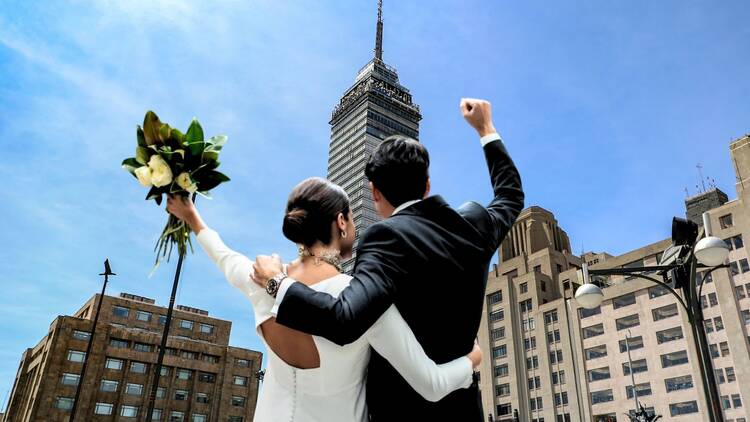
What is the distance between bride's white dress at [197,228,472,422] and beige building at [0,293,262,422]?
72816 mm

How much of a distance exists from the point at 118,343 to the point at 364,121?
88.9 metres

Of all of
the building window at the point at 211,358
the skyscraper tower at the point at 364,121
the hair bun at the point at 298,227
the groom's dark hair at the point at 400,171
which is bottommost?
the hair bun at the point at 298,227

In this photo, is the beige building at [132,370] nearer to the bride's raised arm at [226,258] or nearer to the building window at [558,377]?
the building window at [558,377]

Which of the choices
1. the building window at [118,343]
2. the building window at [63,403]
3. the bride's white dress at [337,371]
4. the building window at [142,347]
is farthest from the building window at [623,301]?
the bride's white dress at [337,371]

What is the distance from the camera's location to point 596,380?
A: 7081 cm

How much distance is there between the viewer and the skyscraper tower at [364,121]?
140875 millimetres

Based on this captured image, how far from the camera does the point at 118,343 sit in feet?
227

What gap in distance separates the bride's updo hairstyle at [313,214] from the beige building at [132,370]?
239 ft

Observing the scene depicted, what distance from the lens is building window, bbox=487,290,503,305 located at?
86.4m

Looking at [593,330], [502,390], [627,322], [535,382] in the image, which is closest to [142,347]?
[502,390]

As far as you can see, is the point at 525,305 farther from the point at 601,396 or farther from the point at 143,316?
the point at 143,316

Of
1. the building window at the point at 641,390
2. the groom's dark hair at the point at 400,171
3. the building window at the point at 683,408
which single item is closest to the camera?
the groom's dark hair at the point at 400,171

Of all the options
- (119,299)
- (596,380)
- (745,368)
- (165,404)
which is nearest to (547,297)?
(596,380)

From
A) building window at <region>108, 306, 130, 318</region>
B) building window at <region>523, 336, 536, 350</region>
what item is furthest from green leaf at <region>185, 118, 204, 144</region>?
building window at <region>523, 336, 536, 350</region>
